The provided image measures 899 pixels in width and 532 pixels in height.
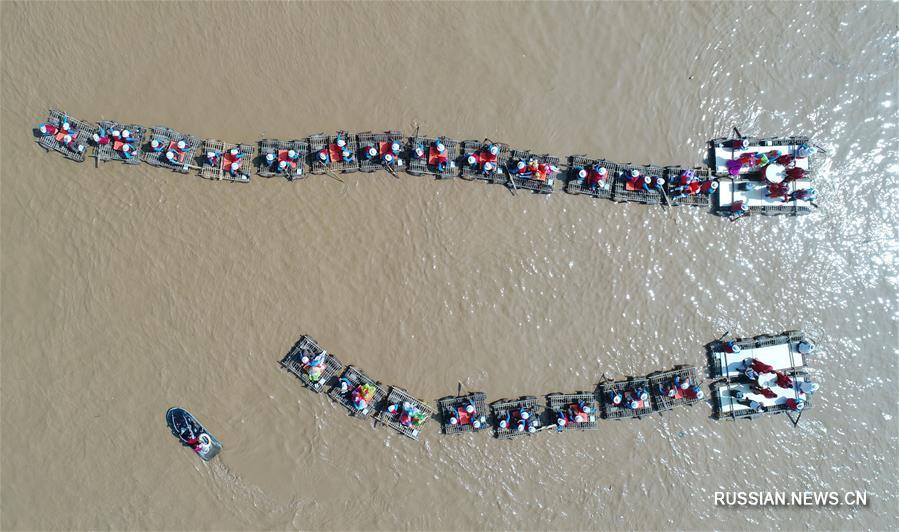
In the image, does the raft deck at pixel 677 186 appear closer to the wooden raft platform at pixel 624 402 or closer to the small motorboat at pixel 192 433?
the wooden raft platform at pixel 624 402

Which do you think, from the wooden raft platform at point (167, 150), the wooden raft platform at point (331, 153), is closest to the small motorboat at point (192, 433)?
the wooden raft platform at point (167, 150)

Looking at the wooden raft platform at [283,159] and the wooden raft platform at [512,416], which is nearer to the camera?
the wooden raft platform at [512,416]

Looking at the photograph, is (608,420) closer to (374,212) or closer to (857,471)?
(857,471)

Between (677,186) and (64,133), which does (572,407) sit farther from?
(64,133)

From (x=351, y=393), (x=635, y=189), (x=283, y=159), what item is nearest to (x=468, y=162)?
(x=635, y=189)

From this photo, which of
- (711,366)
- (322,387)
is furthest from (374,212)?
(711,366)

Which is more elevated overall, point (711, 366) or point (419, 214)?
point (419, 214)
